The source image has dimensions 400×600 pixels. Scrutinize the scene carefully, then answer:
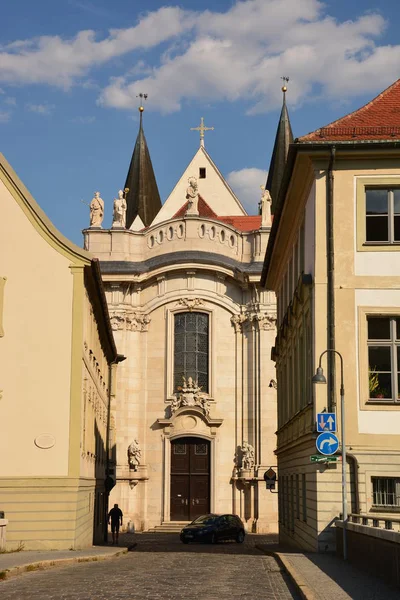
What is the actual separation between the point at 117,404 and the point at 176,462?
13.3ft

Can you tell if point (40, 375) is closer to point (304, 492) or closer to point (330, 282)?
point (304, 492)

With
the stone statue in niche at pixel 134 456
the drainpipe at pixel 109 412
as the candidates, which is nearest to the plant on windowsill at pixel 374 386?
the drainpipe at pixel 109 412

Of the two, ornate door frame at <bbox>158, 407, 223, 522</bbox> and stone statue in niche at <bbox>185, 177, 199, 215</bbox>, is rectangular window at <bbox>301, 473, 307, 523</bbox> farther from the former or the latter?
stone statue in niche at <bbox>185, 177, 199, 215</bbox>

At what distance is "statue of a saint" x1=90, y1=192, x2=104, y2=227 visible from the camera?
5131 centimetres

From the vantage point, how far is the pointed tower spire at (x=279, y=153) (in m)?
62.1

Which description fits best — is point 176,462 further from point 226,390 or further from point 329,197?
point 329,197

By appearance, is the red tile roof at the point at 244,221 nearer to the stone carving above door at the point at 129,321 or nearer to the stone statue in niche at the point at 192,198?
the stone statue in niche at the point at 192,198

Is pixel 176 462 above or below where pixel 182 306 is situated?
below

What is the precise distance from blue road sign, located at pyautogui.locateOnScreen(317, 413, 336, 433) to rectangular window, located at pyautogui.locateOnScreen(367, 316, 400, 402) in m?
1.32

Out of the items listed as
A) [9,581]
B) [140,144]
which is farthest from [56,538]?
[140,144]

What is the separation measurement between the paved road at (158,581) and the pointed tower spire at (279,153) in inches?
1644

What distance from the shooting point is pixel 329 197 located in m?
21.4

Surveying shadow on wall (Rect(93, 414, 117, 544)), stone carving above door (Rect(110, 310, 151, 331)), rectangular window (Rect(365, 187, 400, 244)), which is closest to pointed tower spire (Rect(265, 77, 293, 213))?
stone carving above door (Rect(110, 310, 151, 331))

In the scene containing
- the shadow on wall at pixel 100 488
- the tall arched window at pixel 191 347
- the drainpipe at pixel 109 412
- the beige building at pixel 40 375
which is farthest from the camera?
the tall arched window at pixel 191 347
